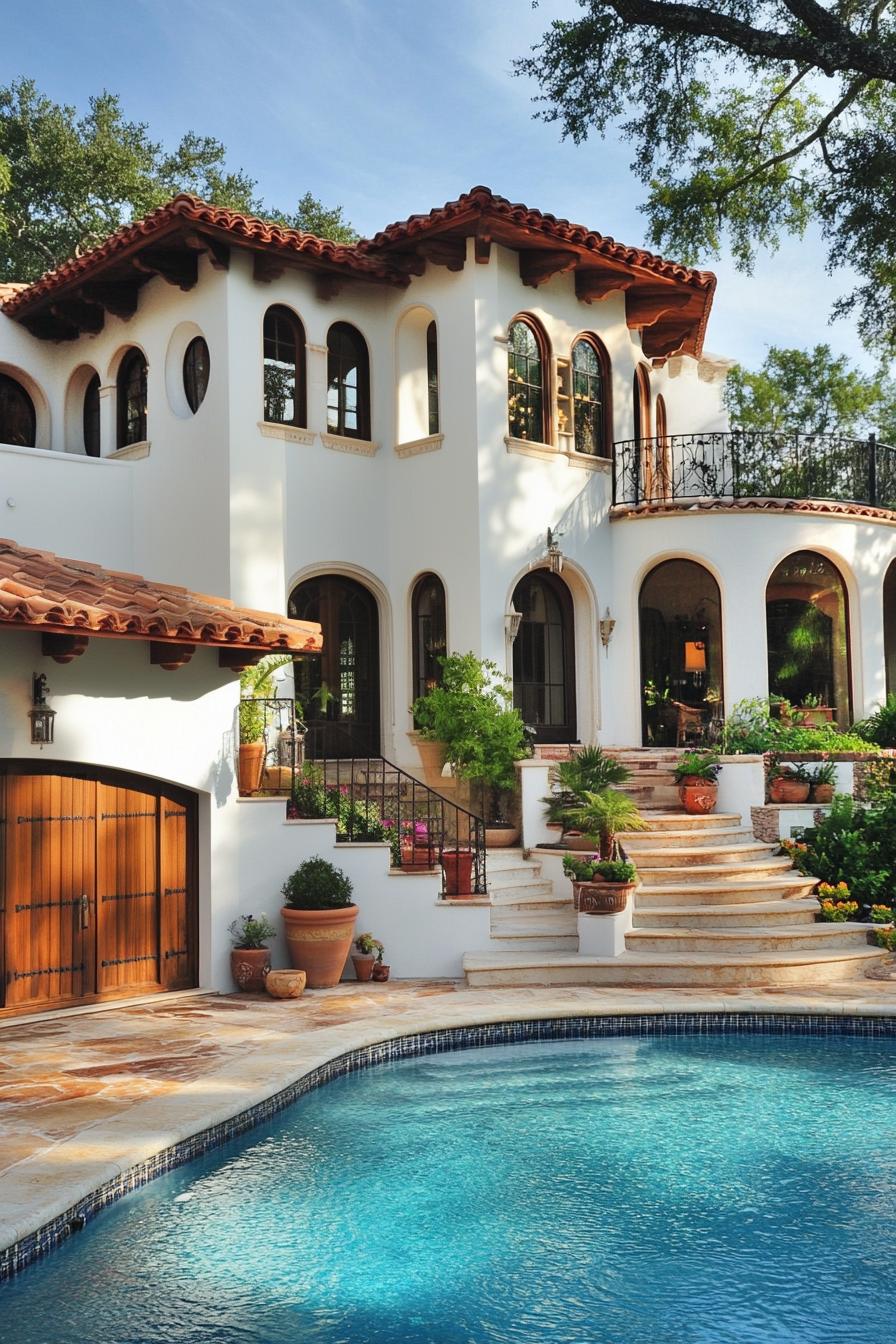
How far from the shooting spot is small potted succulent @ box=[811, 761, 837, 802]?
569 inches

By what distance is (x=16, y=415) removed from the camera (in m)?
18.8

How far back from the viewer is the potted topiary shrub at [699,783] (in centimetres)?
1451

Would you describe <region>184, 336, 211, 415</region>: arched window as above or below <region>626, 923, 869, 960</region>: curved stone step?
above

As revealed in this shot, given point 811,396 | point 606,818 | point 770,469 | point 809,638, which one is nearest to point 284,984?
point 606,818

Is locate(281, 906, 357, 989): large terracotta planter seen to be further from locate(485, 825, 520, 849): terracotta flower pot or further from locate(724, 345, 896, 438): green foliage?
locate(724, 345, 896, 438): green foliage

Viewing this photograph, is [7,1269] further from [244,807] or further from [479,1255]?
[244,807]

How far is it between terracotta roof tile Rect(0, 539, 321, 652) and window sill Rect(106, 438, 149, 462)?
5.85 m

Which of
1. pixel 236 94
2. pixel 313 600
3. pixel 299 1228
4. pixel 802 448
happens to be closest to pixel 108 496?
pixel 313 600

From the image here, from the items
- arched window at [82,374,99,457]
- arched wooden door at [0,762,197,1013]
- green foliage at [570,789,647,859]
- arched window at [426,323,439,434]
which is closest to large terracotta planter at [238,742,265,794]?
arched wooden door at [0,762,197,1013]

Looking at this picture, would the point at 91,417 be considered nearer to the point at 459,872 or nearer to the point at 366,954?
the point at 459,872

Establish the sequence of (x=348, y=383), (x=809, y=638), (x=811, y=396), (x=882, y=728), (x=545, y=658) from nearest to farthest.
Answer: (x=882, y=728), (x=348, y=383), (x=545, y=658), (x=809, y=638), (x=811, y=396)

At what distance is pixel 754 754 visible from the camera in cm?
1488

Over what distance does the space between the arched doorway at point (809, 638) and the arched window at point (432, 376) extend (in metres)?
5.76

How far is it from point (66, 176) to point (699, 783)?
19.9 m
